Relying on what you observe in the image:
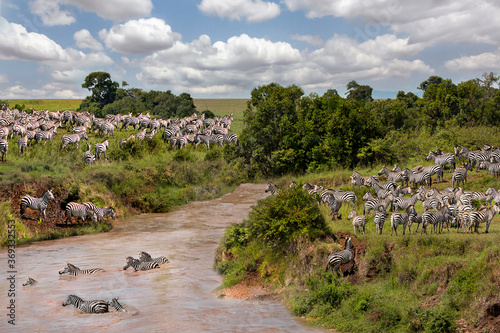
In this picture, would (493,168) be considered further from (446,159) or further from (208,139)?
(208,139)

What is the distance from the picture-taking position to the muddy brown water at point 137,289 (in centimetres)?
1117

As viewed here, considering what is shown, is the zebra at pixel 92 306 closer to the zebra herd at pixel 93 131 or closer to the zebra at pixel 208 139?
the zebra herd at pixel 93 131

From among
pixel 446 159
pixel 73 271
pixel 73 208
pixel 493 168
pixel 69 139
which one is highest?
pixel 69 139

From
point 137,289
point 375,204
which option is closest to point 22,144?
point 137,289

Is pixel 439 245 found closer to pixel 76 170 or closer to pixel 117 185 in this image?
pixel 117 185

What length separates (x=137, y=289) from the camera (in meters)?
14.1

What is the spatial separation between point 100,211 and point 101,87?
56.8m

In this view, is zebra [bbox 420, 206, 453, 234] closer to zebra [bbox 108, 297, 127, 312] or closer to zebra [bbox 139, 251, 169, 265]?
zebra [bbox 108, 297, 127, 312]

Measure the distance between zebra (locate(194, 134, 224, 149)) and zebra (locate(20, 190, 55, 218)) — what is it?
18.5 meters

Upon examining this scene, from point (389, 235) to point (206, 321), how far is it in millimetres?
5789

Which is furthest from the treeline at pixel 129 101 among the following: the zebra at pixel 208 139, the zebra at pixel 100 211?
the zebra at pixel 100 211

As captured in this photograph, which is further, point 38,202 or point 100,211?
point 100,211

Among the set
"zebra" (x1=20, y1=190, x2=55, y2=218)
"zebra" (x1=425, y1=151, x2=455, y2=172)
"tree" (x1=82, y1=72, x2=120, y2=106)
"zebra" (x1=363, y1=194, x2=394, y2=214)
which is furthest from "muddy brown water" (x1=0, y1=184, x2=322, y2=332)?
"tree" (x1=82, y1=72, x2=120, y2=106)

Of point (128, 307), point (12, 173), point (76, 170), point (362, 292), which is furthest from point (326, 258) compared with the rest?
point (76, 170)
